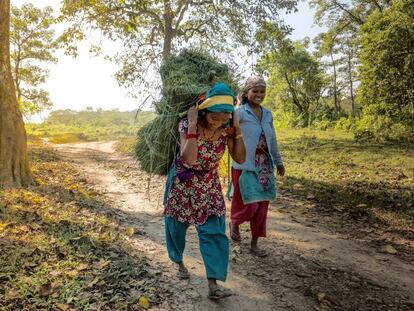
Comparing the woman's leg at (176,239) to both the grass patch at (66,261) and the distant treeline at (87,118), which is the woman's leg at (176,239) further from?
the distant treeline at (87,118)

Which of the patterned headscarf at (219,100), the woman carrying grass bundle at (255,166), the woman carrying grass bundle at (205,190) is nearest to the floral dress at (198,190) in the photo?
the woman carrying grass bundle at (205,190)

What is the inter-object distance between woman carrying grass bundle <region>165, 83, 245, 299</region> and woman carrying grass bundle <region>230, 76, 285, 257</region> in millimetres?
936

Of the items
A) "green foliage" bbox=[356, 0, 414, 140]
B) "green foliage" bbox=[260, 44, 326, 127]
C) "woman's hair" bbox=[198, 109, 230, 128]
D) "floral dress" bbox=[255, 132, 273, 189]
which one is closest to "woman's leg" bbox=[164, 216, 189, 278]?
"woman's hair" bbox=[198, 109, 230, 128]

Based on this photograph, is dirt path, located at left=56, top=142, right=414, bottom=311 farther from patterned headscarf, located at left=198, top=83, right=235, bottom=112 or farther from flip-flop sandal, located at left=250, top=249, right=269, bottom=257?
patterned headscarf, located at left=198, top=83, right=235, bottom=112

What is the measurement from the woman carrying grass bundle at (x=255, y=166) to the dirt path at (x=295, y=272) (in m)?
0.45

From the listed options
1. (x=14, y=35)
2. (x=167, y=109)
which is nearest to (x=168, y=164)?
(x=167, y=109)

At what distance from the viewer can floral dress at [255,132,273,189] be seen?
4238mm

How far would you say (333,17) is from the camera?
21.2m

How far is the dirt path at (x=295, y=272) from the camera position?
10.7 ft

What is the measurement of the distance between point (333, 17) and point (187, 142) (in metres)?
21.2

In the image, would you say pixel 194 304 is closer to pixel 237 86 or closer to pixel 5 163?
pixel 237 86

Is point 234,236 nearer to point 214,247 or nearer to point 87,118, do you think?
point 214,247

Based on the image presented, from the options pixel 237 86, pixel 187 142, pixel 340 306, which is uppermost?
pixel 237 86

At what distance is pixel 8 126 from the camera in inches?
250
